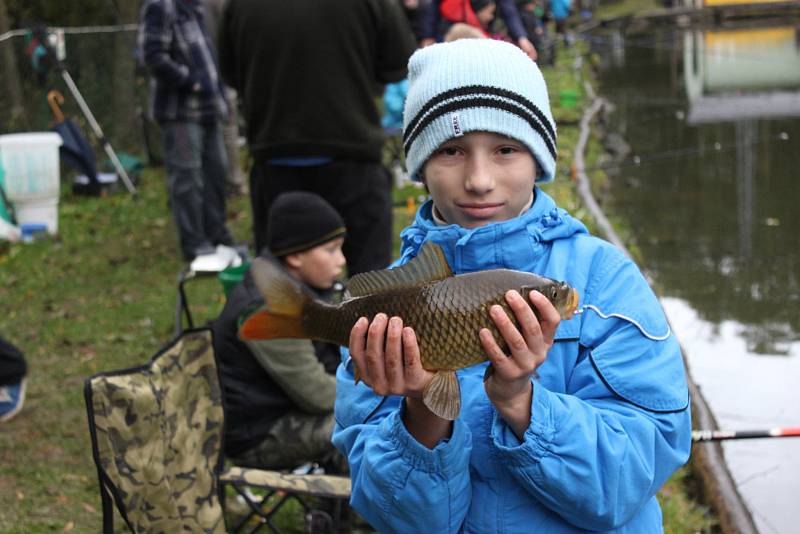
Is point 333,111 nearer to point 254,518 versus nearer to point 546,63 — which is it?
point 254,518

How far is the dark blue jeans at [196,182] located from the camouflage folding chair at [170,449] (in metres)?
4.09

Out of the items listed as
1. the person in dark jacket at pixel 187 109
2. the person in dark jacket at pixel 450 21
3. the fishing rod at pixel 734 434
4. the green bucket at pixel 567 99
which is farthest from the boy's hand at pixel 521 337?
the green bucket at pixel 567 99

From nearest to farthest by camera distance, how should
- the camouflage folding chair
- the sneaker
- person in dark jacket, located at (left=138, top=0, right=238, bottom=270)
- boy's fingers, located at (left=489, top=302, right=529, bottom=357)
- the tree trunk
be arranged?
boy's fingers, located at (left=489, top=302, right=529, bottom=357) < the camouflage folding chair < the sneaker < person in dark jacket, located at (left=138, top=0, right=238, bottom=270) < the tree trunk

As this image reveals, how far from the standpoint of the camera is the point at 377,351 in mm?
1683

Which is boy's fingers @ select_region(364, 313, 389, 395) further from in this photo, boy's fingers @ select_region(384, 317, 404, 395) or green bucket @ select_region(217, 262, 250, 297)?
green bucket @ select_region(217, 262, 250, 297)

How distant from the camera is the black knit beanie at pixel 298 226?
4217 millimetres

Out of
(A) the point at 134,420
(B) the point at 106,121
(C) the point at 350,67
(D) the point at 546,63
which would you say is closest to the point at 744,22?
(D) the point at 546,63

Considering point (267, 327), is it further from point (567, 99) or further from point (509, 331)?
point (567, 99)

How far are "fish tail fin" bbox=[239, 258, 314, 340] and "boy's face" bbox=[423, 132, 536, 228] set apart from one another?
1.10 feet

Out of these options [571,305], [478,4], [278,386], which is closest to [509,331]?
[571,305]

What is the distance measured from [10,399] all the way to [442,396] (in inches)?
166

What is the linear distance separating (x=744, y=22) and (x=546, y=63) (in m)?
13.3

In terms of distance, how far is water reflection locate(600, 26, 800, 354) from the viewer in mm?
7141

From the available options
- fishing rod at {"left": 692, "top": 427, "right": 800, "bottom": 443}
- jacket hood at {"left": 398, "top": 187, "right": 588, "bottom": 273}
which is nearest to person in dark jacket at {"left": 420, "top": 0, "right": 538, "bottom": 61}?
fishing rod at {"left": 692, "top": 427, "right": 800, "bottom": 443}
